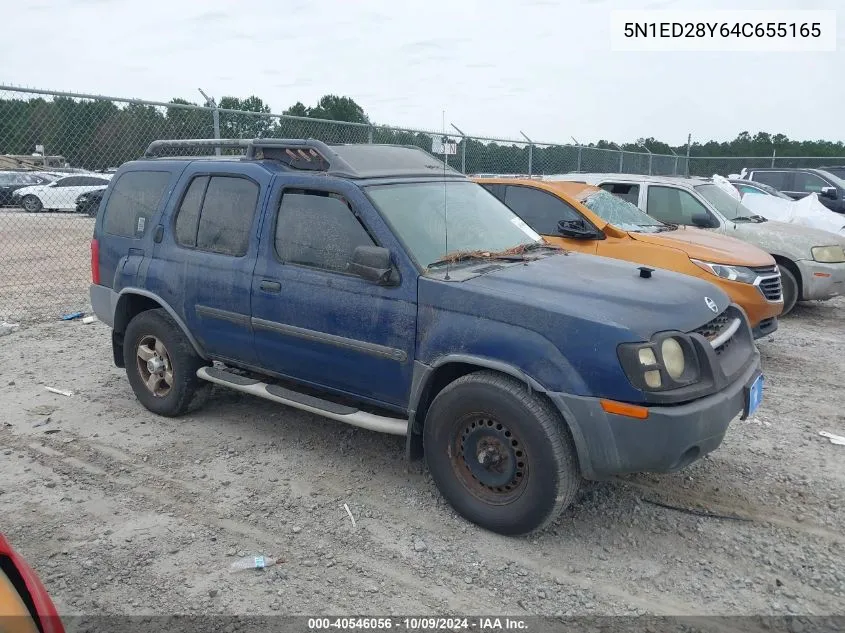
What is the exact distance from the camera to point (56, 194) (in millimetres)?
20906

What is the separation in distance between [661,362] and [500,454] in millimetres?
926

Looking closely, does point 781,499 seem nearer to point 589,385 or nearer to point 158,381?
point 589,385

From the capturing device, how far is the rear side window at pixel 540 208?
7.14 m

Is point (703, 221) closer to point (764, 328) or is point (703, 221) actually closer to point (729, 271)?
point (729, 271)

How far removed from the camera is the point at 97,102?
883cm

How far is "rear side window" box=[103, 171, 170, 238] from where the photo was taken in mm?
5195

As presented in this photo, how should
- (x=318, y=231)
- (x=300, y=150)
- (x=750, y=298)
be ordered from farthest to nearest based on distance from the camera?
(x=750, y=298) → (x=300, y=150) → (x=318, y=231)

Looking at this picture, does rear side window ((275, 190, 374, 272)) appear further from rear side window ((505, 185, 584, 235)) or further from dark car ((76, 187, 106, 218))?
dark car ((76, 187, 106, 218))

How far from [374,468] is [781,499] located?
2.44m

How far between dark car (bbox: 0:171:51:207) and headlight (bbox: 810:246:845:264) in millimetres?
20942

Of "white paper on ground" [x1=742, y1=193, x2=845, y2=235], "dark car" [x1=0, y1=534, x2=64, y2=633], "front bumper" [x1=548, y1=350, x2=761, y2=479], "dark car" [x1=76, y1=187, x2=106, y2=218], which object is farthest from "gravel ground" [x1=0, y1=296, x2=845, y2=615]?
"dark car" [x1=76, y1=187, x2=106, y2=218]

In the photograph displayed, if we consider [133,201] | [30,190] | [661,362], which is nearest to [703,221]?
[661,362]

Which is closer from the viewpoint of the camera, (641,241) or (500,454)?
(500,454)

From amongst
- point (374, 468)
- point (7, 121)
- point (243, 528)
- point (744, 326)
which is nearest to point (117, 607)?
point (243, 528)
